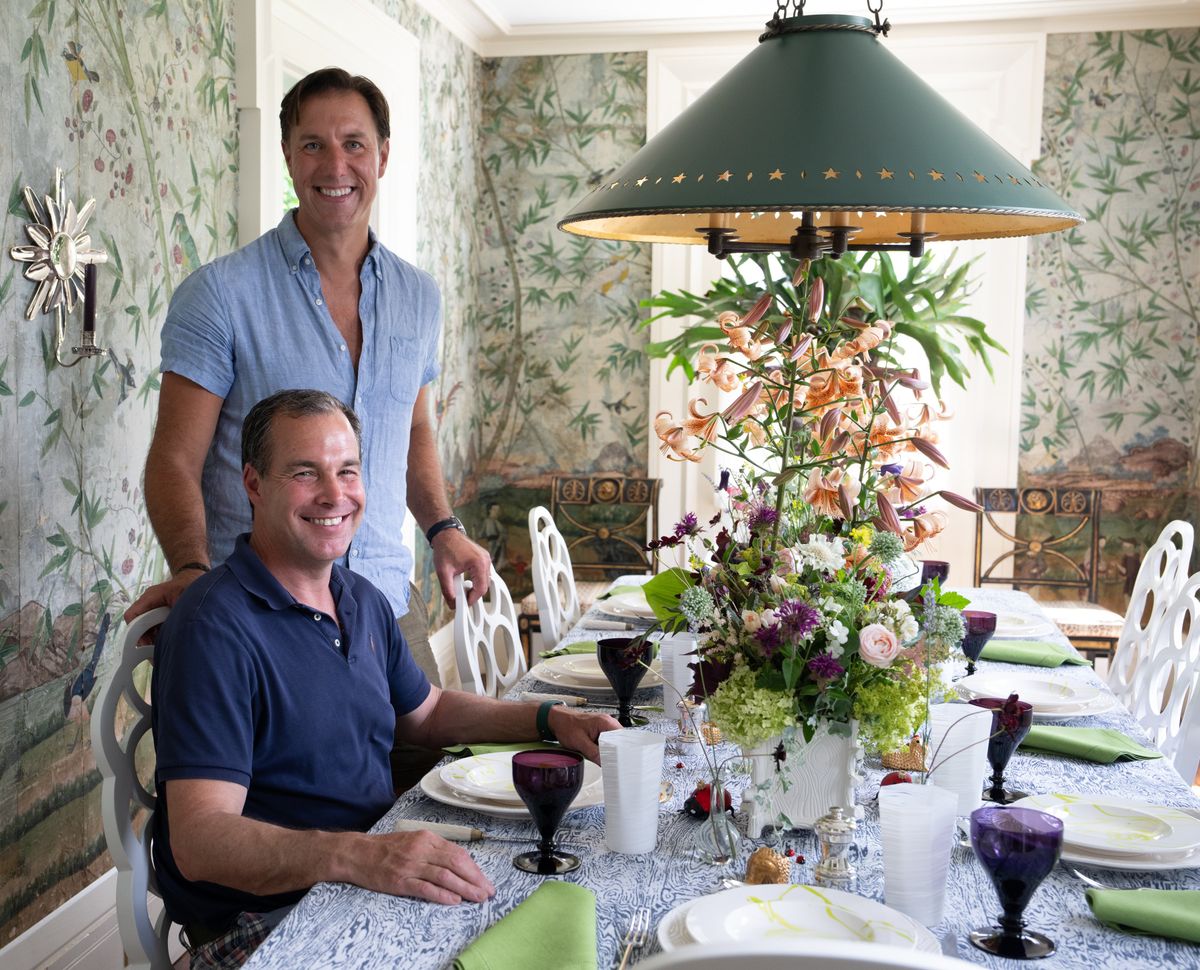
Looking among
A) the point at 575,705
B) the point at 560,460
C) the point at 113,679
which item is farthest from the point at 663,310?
the point at 113,679

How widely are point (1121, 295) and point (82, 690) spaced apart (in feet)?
13.4

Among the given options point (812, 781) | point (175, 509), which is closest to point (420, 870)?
point (812, 781)

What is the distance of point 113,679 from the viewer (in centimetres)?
163

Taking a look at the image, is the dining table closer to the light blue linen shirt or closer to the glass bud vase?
the glass bud vase

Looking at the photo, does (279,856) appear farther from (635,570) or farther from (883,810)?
(635,570)

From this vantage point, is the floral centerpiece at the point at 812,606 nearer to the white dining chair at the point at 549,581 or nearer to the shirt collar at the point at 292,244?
the shirt collar at the point at 292,244

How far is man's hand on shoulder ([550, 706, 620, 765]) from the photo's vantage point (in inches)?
66.4

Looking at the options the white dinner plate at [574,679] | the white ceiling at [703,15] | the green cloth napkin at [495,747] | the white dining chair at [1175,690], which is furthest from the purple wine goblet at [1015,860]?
the white ceiling at [703,15]

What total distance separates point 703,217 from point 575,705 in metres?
0.87

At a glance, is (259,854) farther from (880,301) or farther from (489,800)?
(880,301)

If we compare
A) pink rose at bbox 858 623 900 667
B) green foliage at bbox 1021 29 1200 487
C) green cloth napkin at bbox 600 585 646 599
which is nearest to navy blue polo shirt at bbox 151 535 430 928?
pink rose at bbox 858 623 900 667

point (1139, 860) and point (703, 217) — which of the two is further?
point (703, 217)

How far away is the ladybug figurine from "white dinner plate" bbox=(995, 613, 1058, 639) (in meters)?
1.39

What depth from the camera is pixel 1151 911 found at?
1.20 metres
